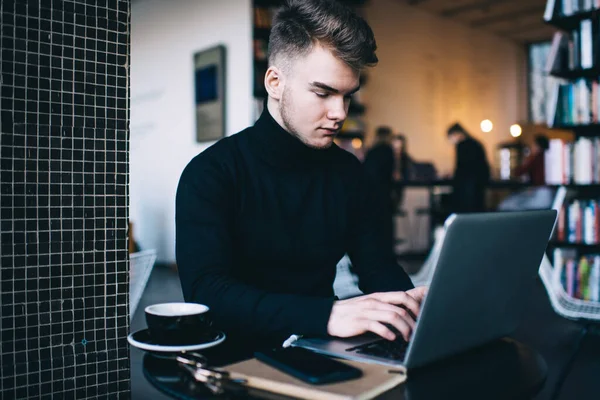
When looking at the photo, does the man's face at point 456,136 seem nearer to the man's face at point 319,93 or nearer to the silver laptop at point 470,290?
the man's face at point 319,93

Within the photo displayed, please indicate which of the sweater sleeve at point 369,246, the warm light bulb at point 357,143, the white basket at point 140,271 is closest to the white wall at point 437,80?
the warm light bulb at point 357,143

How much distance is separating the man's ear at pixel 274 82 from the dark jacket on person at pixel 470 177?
15.1 feet

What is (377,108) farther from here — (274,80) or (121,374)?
(121,374)

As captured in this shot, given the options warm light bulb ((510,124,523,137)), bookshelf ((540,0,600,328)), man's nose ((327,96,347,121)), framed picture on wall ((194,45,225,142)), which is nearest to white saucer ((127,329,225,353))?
man's nose ((327,96,347,121))

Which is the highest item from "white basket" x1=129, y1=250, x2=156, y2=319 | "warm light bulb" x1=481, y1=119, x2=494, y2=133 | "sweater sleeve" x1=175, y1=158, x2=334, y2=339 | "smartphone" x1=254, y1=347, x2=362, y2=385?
"warm light bulb" x1=481, y1=119, x2=494, y2=133

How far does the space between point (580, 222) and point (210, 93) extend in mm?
3470

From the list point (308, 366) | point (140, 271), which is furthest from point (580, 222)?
point (308, 366)

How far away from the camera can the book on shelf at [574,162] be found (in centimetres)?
346

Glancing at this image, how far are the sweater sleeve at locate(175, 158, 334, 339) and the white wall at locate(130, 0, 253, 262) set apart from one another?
12.8 feet

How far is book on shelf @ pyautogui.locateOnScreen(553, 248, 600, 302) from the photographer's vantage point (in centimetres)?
352

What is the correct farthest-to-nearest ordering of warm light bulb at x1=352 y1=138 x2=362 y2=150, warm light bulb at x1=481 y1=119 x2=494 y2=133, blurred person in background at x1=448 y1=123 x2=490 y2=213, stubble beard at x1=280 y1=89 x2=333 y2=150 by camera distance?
warm light bulb at x1=481 y1=119 x2=494 y2=133
warm light bulb at x1=352 y1=138 x2=362 y2=150
blurred person in background at x1=448 y1=123 x2=490 y2=213
stubble beard at x1=280 y1=89 x2=333 y2=150

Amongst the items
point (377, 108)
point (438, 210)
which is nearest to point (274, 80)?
point (438, 210)

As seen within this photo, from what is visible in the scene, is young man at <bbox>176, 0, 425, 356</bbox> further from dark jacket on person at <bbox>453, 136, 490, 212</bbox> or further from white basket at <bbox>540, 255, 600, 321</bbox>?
dark jacket on person at <bbox>453, 136, 490, 212</bbox>

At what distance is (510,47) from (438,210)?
5.13 meters
